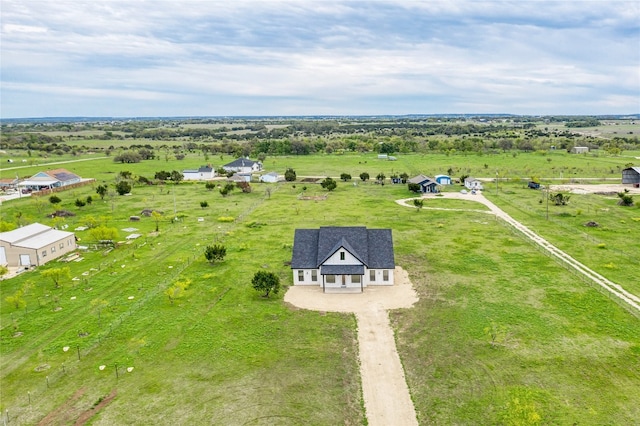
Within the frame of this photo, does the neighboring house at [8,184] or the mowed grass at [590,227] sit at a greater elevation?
the neighboring house at [8,184]

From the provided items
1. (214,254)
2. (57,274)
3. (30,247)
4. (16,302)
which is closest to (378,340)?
(214,254)

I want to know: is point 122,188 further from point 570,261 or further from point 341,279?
point 570,261

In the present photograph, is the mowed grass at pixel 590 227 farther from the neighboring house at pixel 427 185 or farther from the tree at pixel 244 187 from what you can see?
the tree at pixel 244 187

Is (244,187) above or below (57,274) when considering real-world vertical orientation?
above

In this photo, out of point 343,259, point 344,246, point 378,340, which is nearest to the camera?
point 378,340

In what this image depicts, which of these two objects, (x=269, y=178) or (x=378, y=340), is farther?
(x=269, y=178)

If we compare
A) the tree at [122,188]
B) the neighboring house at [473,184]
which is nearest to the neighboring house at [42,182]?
the tree at [122,188]

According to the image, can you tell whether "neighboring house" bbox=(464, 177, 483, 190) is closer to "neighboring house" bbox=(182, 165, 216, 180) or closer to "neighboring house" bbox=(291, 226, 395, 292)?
"neighboring house" bbox=(291, 226, 395, 292)
